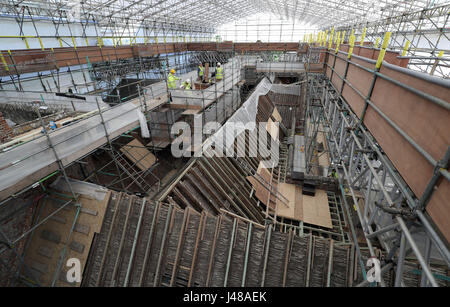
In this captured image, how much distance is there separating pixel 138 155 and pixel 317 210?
866 centimetres

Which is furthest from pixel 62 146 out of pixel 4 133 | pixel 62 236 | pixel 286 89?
pixel 286 89

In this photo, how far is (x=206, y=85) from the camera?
13703mm

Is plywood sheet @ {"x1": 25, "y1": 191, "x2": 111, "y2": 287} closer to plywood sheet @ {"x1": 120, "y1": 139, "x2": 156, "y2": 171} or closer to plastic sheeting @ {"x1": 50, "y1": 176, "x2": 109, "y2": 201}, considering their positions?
plastic sheeting @ {"x1": 50, "y1": 176, "x2": 109, "y2": 201}

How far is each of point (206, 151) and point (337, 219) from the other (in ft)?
18.5

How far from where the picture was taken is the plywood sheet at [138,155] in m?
10.2

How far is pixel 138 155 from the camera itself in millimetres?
10688

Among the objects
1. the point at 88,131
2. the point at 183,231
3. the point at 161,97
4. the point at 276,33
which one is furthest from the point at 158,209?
the point at 276,33

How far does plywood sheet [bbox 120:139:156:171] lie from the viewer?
33.5 feet

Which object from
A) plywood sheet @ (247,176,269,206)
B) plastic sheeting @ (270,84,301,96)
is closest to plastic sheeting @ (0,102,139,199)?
plywood sheet @ (247,176,269,206)

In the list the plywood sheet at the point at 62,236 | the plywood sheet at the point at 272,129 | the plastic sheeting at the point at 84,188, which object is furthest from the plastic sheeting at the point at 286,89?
the plywood sheet at the point at 62,236

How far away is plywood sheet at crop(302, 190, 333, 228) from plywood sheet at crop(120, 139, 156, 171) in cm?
751

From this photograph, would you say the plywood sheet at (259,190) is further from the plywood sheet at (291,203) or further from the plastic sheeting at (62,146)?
the plastic sheeting at (62,146)

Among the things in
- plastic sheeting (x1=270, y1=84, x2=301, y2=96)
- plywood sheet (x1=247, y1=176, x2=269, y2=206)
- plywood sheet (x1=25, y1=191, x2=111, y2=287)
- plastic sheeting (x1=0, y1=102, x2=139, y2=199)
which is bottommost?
plywood sheet (x1=247, y1=176, x2=269, y2=206)
